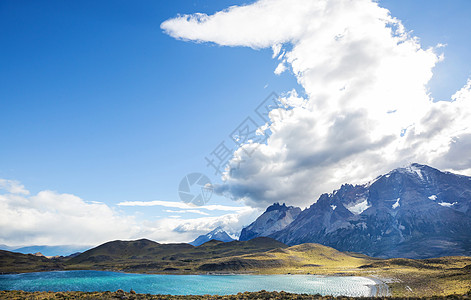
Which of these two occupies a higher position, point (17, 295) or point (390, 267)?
point (17, 295)

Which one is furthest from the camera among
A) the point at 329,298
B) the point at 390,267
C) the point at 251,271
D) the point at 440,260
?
the point at 251,271

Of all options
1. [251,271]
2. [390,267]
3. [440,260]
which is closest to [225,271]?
[251,271]

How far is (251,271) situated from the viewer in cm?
19638

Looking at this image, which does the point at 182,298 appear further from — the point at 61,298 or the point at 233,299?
the point at 61,298

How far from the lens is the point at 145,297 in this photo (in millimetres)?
57719

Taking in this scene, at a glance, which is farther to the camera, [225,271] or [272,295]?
[225,271]

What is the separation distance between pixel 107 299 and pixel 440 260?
561ft

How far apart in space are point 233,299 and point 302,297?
14348 mm

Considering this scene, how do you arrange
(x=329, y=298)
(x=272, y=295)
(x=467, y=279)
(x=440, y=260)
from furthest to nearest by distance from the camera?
1. (x=440, y=260)
2. (x=467, y=279)
3. (x=272, y=295)
4. (x=329, y=298)

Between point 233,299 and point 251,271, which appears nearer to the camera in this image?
point 233,299

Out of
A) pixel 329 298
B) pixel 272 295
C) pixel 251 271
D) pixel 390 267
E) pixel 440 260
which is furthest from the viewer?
pixel 251 271

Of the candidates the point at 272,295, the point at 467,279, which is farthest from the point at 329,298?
the point at 467,279

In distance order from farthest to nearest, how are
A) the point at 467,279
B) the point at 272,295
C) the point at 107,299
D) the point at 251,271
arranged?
the point at 251,271 → the point at 467,279 → the point at 272,295 → the point at 107,299

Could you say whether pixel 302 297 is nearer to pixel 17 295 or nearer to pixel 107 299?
pixel 107 299
